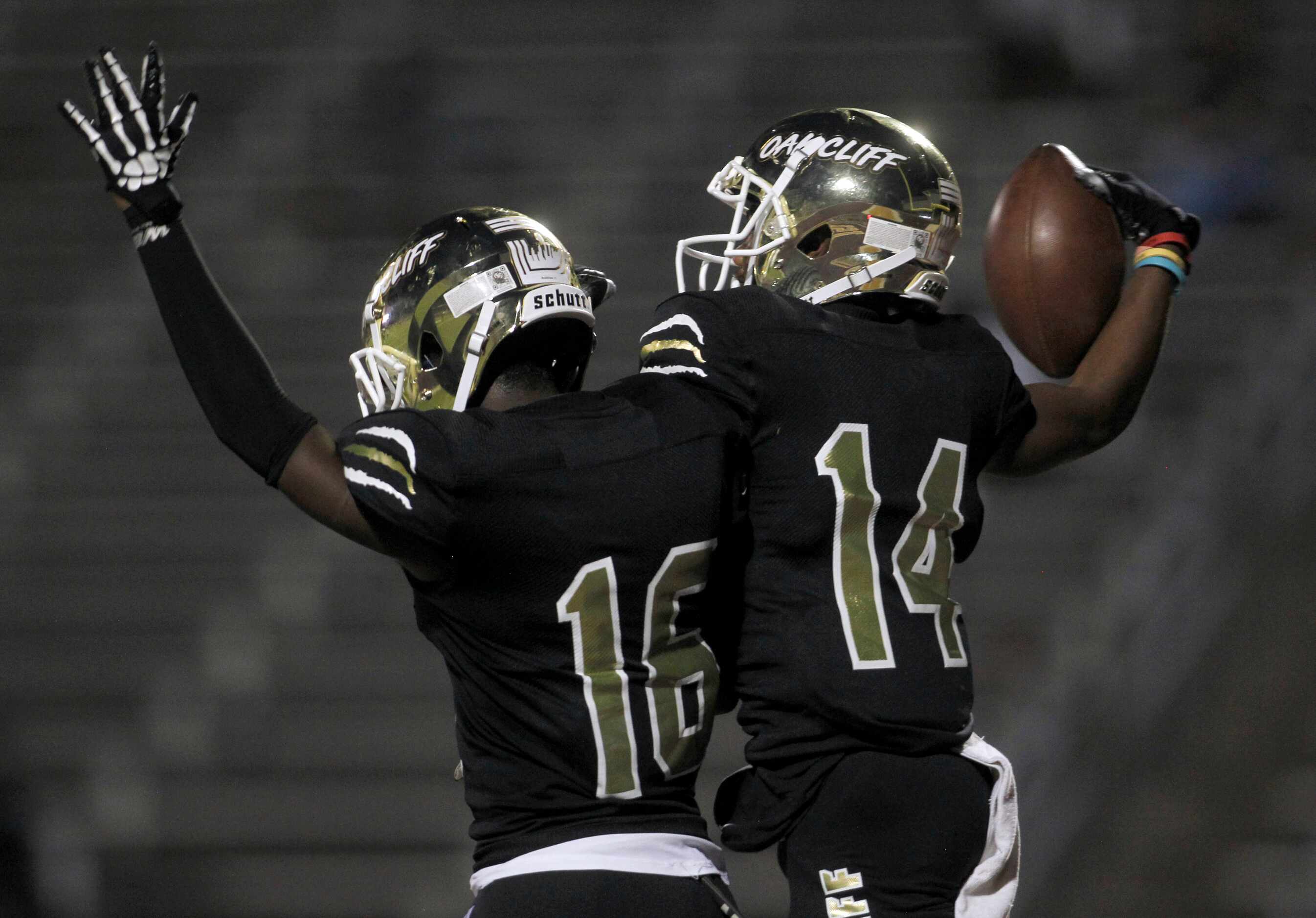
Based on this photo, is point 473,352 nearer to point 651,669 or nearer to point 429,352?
point 429,352

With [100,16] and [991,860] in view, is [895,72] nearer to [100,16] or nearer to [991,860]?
[100,16]

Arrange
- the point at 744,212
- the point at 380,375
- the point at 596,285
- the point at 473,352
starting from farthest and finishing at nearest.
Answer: the point at 596,285
the point at 744,212
the point at 380,375
the point at 473,352

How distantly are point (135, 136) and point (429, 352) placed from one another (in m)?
0.45

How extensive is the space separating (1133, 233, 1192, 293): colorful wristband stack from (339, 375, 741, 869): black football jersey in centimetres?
91

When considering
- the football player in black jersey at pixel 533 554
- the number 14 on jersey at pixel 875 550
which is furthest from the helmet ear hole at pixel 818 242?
the football player in black jersey at pixel 533 554

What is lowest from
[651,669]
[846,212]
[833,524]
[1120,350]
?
[651,669]

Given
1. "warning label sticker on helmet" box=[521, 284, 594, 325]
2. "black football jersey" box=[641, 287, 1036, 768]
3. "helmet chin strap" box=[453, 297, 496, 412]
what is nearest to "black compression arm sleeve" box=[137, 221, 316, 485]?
"helmet chin strap" box=[453, 297, 496, 412]

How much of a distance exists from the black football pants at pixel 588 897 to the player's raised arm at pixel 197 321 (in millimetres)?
406

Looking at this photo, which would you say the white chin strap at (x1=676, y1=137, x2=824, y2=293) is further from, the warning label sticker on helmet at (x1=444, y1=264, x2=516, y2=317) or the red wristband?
the red wristband

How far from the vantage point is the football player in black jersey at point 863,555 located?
188 centimetres

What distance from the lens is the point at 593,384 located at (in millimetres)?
5594

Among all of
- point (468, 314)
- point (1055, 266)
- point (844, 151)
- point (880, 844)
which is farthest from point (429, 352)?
point (1055, 266)

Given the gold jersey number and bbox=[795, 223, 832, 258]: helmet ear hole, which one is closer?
the gold jersey number

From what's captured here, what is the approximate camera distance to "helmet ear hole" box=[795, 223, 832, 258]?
7.06ft
